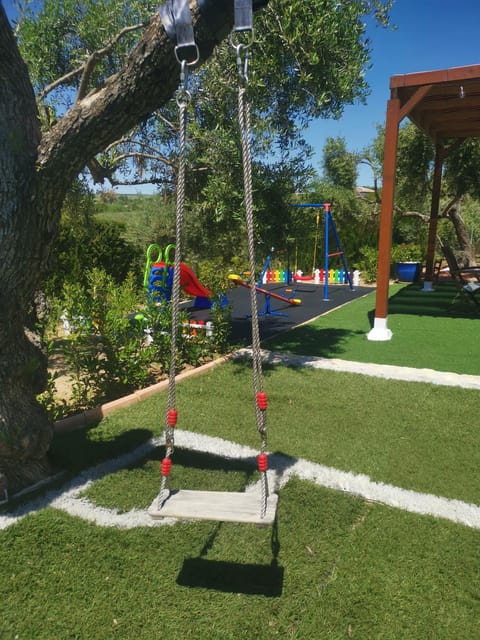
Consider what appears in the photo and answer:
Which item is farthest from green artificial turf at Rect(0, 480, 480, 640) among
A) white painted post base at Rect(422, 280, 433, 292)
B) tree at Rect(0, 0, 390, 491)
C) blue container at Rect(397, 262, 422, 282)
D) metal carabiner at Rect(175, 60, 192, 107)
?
blue container at Rect(397, 262, 422, 282)

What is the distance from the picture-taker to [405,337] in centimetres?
769

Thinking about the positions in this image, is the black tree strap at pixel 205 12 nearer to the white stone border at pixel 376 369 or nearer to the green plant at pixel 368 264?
the white stone border at pixel 376 369

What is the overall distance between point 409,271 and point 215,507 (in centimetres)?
1427

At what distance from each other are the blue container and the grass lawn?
11634 millimetres

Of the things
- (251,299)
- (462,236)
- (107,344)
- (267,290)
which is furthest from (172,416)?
(462,236)

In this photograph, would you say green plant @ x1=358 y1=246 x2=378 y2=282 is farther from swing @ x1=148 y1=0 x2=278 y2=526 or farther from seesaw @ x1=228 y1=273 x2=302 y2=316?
swing @ x1=148 y1=0 x2=278 y2=526

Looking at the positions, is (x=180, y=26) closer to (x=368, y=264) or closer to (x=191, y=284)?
(x=191, y=284)

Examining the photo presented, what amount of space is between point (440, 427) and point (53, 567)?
11.2ft

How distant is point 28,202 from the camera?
9.14 feet

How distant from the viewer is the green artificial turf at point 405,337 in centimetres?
643

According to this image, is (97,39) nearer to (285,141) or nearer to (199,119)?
(199,119)

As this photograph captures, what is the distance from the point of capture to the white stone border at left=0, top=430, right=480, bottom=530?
2.91 meters

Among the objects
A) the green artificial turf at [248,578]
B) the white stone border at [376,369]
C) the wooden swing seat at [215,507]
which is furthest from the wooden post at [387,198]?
the wooden swing seat at [215,507]

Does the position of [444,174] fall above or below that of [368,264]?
above
